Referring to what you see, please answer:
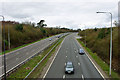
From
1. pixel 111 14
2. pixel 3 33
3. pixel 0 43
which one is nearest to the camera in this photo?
pixel 111 14

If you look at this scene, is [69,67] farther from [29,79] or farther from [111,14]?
[111,14]

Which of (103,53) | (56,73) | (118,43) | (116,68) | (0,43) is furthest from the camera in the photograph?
(0,43)

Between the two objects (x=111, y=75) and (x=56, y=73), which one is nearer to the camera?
(x=111, y=75)

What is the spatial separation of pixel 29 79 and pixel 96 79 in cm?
939

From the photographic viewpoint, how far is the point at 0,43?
4528 centimetres

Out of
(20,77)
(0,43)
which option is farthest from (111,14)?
(0,43)

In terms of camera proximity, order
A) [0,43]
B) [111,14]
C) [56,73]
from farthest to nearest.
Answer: [0,43], [56,73], [111,14]

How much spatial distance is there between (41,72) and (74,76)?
5.59 meters

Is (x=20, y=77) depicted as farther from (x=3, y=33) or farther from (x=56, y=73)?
(x=3, y=33)

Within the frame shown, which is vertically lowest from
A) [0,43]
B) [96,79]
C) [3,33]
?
[96,79]

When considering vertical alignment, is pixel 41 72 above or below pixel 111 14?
below

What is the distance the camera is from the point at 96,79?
18.3m

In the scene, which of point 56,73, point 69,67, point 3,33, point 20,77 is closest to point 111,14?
point 69,67

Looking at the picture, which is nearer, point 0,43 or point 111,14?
point 111,14
